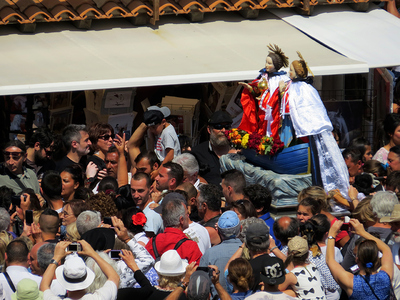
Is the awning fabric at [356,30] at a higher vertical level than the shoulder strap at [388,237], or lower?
higher

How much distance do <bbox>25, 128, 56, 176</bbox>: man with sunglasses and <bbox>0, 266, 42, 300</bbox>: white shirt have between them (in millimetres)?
3096

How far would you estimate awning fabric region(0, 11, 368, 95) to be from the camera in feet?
28.9

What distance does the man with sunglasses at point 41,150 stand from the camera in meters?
8.56

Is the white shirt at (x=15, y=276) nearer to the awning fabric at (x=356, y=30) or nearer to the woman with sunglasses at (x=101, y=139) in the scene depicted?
the woman with sunglasses at (x=101, y=139)

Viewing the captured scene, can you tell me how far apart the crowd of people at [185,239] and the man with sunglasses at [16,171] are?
1 centimetres

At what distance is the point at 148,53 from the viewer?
9.69 metres

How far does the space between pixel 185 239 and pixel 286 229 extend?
33.2 inches

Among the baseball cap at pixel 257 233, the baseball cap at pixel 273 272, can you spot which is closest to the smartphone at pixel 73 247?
the baseball cap at pixel 257 233

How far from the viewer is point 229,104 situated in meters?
10.2

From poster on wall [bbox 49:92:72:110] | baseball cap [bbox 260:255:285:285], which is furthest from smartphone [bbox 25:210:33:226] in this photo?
poster on wall [bbox 49:92:72:110]

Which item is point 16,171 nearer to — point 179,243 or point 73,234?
point 73,234

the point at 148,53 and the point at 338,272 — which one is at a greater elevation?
the point at 148,53

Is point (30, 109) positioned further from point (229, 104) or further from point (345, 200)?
point (345, 200)

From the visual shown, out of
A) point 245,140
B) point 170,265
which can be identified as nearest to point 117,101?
point 245,140
